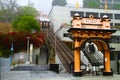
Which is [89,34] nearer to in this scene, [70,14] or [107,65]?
[107,65]

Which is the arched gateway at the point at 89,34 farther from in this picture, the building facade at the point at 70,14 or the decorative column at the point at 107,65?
the building facade at the point at 70,14

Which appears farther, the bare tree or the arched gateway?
the bare tree

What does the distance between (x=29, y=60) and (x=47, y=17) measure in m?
32.9

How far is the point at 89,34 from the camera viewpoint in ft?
89.7

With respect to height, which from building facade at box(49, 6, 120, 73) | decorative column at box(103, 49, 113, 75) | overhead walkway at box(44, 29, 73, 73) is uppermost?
building facade at box(49, 6, 120, 73)

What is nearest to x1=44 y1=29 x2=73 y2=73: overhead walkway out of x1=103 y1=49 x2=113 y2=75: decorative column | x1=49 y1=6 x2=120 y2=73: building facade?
x1=49 y1=6 x2=120 y2=73: building facade

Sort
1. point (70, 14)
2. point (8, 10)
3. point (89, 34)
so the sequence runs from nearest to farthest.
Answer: point (89, 34), point (70, 14), point (8, 10)

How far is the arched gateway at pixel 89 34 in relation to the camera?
2675 centimetres

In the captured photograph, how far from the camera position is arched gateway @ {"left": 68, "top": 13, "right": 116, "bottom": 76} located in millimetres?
26750

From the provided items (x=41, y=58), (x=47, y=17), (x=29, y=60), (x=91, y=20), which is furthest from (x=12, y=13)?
(x=91, y=20)

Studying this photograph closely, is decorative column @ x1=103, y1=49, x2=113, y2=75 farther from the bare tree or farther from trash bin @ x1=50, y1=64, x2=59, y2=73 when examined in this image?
the bare tree

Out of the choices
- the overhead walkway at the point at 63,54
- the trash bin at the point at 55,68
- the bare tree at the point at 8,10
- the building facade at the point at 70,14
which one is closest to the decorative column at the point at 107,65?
the overhead walkway at the point at 63,54

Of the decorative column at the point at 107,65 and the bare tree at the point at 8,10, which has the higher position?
the bare tree at the point at 8,10

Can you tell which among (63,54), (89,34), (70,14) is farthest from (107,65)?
(70,14)
